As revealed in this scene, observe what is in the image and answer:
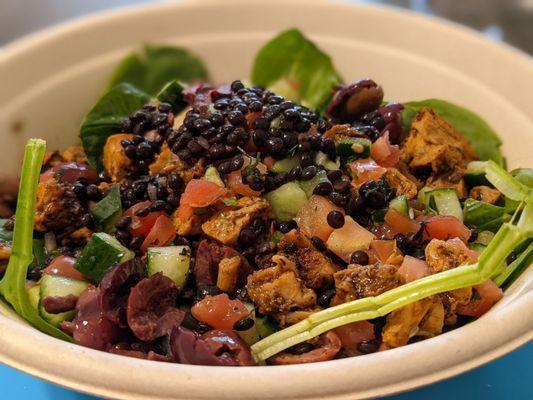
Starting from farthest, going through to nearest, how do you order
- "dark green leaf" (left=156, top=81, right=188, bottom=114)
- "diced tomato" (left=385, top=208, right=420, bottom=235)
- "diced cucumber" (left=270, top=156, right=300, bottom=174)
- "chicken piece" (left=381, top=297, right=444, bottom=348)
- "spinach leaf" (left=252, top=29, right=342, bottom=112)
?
"spinach leaf" (left=252, top=29, right=342, bottom=112) → "dark green leaf" (left=156, top=81, right=188, bottom=114) → "diced cucumber" (left=270, top=156, right=300, bottom=174) → "diced tomato" (left=385, top=208, right=420, bottom=235) → "chicken piece" (left=381, top=297, right=444, bottom=348)

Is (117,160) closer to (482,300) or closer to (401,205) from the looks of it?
(401,205)

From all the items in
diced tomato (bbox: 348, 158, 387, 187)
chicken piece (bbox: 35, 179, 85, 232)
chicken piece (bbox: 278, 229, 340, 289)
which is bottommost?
chicken piece (bbox: 35, 179, 85, 232)

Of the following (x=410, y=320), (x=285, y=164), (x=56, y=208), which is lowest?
(x=56, y=208)

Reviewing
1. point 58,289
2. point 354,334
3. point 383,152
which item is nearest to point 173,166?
point 58,289

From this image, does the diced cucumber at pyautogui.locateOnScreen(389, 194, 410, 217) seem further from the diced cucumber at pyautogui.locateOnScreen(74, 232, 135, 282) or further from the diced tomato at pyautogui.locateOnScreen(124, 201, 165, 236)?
the diced cucumber at pyautogui.locateOnScreen(74, 232, 135, 282)

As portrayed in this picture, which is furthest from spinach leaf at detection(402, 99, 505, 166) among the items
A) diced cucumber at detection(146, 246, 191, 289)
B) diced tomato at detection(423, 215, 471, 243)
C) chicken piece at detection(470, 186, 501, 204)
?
diced cucumber at detection(146, 246, 191, 289)

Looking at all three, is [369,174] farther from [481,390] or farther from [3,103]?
[3,103]

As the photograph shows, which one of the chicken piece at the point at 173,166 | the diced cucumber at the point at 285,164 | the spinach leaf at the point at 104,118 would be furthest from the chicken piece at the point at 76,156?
the diced cucumber at the point at 285,164
